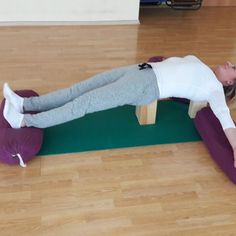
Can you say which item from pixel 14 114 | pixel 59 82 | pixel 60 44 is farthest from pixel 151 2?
pixel 14 114

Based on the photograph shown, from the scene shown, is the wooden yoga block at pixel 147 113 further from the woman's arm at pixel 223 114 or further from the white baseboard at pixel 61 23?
the white baseboard at pixel 61 23

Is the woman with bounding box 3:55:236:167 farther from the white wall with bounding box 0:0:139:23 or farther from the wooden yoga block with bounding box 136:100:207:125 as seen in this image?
the white wall with bounding box 0:0:139:23

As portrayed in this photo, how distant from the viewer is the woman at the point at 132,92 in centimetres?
191

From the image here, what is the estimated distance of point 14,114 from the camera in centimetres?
191

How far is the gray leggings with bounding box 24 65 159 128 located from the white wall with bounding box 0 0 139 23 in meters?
1.68

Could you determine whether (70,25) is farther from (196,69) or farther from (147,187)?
(147,187)

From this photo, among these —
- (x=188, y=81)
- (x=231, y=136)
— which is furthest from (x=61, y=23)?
(x=231, y=136)

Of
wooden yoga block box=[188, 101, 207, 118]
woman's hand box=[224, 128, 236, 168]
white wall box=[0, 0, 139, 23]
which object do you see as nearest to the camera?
woman's hand box=[224, 128, 236, 168]

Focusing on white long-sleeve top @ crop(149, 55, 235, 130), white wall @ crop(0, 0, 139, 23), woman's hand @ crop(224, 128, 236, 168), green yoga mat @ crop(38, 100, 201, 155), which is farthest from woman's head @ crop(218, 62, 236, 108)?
white wall @ crop(0, 0, 139, 23)

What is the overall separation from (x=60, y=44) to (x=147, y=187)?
191 cm

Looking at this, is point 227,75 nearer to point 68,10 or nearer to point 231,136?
point 231,136

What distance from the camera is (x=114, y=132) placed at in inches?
83.2

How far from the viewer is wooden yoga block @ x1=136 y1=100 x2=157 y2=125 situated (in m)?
2.10

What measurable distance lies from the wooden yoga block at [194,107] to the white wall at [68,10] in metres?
1.78
